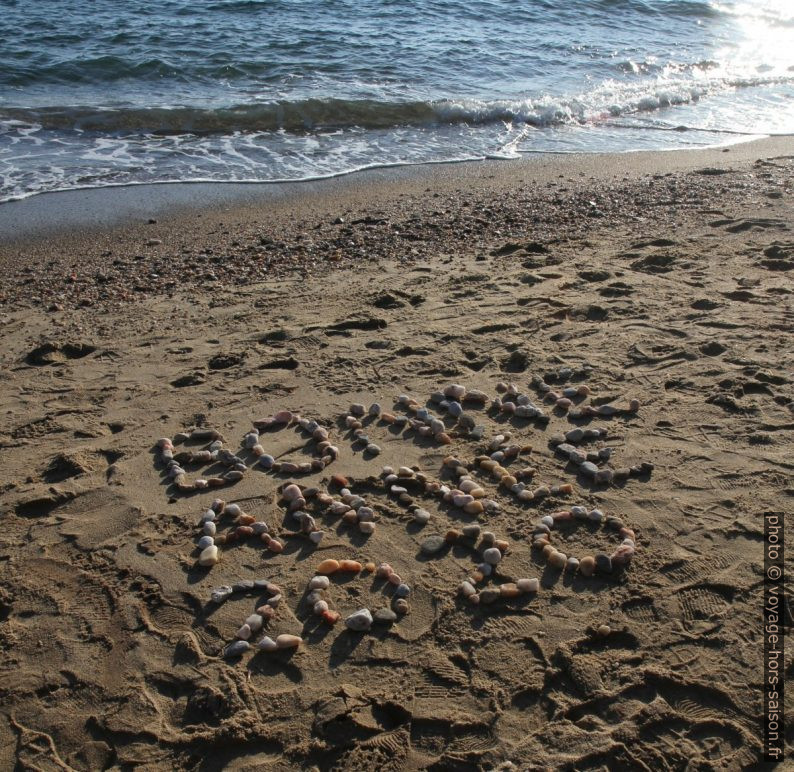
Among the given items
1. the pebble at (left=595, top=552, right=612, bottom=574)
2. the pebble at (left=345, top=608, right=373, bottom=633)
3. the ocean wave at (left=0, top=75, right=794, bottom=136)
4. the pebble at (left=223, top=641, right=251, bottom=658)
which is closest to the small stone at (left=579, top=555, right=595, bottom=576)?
the pebble at (left=595, top=552, right=612, bottom=574)

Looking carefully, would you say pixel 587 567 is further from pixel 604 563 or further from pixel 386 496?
pixel 386 496

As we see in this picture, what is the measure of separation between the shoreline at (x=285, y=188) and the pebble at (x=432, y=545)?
5042 millimetres

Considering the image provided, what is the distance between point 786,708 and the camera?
2.37 metres

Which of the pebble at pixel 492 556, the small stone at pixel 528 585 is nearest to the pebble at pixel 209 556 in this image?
the pebble at pixel 492 556

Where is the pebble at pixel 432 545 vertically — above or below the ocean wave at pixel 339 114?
below

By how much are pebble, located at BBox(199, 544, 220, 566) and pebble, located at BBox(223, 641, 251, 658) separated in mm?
437

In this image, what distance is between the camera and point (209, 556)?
9.75ft

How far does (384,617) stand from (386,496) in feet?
2.42

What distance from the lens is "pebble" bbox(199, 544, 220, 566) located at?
2.96 metres

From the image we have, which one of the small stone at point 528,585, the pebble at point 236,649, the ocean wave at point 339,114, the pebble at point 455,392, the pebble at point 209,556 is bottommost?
the pebble at point 236,649

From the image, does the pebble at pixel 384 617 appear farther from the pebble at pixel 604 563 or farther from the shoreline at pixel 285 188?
the shoreline at pixel 285 188

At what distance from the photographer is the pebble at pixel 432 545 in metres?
3.05

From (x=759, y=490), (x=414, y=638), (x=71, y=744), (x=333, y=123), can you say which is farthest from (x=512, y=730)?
(x=333, y=123)

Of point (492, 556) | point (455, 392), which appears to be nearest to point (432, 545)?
point (492, 556)
